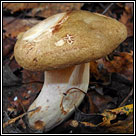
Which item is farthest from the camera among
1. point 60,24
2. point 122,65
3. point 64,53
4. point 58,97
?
point 122,65

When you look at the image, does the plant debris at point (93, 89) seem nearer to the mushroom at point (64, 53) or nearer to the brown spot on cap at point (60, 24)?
the mushroom at point (64, 53)

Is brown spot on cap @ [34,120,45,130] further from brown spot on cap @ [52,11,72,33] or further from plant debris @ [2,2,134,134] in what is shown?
brown spot on cap @ [52,11,72,33]

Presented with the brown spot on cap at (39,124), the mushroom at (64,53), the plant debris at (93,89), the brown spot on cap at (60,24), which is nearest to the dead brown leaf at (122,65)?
the plant debris at (93,89)

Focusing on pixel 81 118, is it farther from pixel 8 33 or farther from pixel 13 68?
pixel 8 33

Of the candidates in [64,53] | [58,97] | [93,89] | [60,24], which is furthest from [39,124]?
[60,24]

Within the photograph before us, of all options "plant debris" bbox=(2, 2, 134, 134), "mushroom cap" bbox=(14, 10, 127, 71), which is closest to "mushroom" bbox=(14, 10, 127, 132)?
"mushroom cap" bbox=(14, 10, 127, 71)

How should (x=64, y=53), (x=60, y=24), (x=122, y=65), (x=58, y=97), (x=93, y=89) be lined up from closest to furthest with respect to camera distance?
(x=64, y=53), (x=60, y=24), (x=58, y=97), (x=93, y=89), (x=122, y=65)

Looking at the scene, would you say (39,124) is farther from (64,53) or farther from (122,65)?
(122,65)
